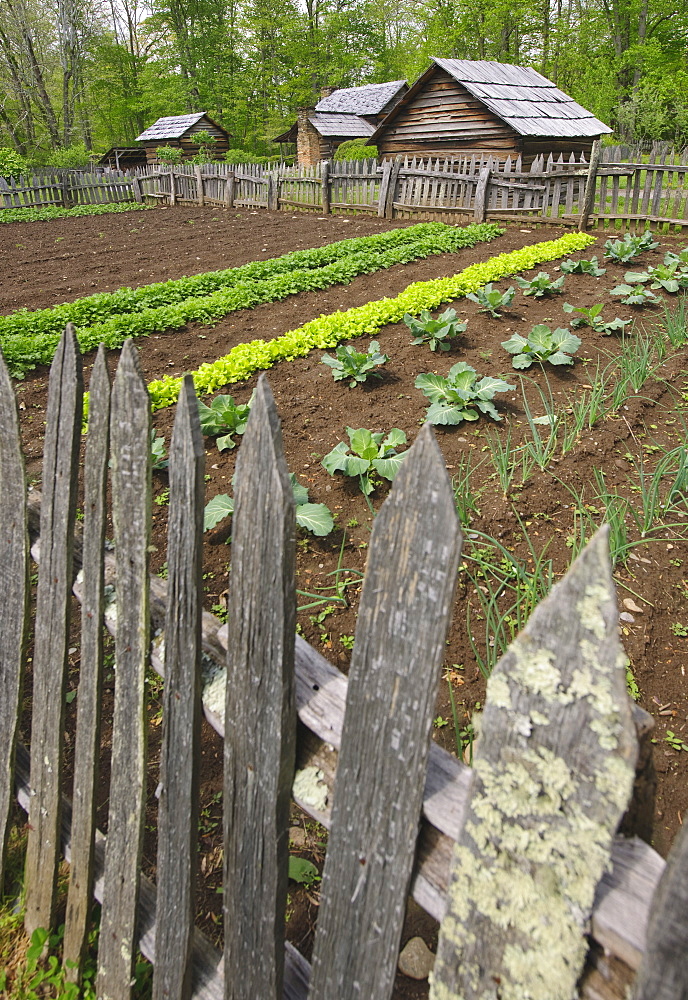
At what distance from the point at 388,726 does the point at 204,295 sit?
8434 mm

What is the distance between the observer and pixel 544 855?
2.65ft

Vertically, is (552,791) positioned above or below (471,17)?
below

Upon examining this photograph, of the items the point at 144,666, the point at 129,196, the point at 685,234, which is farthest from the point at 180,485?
the point at 129,196

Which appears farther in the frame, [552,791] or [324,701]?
[324,701]

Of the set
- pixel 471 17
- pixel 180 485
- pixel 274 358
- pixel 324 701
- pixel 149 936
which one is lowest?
pixel 149 936

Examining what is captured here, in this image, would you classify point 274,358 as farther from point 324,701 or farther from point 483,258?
point 483,258

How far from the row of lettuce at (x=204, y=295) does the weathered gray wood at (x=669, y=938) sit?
18.6ft

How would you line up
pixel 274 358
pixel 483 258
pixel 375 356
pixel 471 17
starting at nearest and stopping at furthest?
pixel 375 356 → pixel 274 358 → pixel 483 258 → pixel 471 17

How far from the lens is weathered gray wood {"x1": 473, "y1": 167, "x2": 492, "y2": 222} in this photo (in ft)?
44.9

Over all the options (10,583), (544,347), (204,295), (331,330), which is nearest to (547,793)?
(10,583)

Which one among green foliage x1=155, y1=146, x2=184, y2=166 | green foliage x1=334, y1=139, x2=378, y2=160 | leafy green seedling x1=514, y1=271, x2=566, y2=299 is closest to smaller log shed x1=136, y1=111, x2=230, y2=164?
green foliage x1=155, y1=146, x2=184, y2=166

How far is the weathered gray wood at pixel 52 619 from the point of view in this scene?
148 cm

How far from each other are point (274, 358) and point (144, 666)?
4.51 meters

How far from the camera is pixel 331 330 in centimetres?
591
